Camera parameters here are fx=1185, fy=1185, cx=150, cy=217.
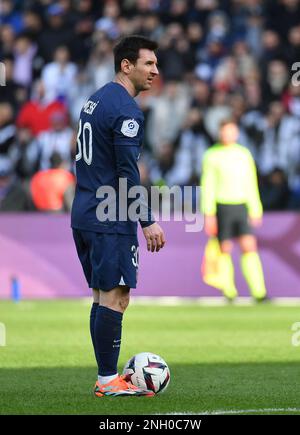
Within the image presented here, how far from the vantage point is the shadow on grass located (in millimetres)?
7285

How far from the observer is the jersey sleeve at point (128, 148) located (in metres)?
7.77

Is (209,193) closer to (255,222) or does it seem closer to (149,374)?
(255,222)

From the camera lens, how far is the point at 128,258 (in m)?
7.88

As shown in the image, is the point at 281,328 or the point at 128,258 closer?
the point at 128,258

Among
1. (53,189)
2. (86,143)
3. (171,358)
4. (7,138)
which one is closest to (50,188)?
(53,189)

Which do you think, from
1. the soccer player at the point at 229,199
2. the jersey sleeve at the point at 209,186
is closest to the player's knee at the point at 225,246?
the soccer player at the point at 229,199

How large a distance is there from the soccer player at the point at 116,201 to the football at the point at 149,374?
6cm

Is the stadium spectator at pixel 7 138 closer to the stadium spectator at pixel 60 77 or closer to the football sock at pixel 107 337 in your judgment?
the stadium spectator at pixel 60 77

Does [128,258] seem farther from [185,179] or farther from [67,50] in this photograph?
[67,50]

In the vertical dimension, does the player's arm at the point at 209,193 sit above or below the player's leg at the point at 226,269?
above

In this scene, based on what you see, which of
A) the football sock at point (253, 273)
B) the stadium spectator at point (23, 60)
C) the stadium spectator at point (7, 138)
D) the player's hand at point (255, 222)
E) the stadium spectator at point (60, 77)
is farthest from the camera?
the stadium spectator at point (23, 60)
